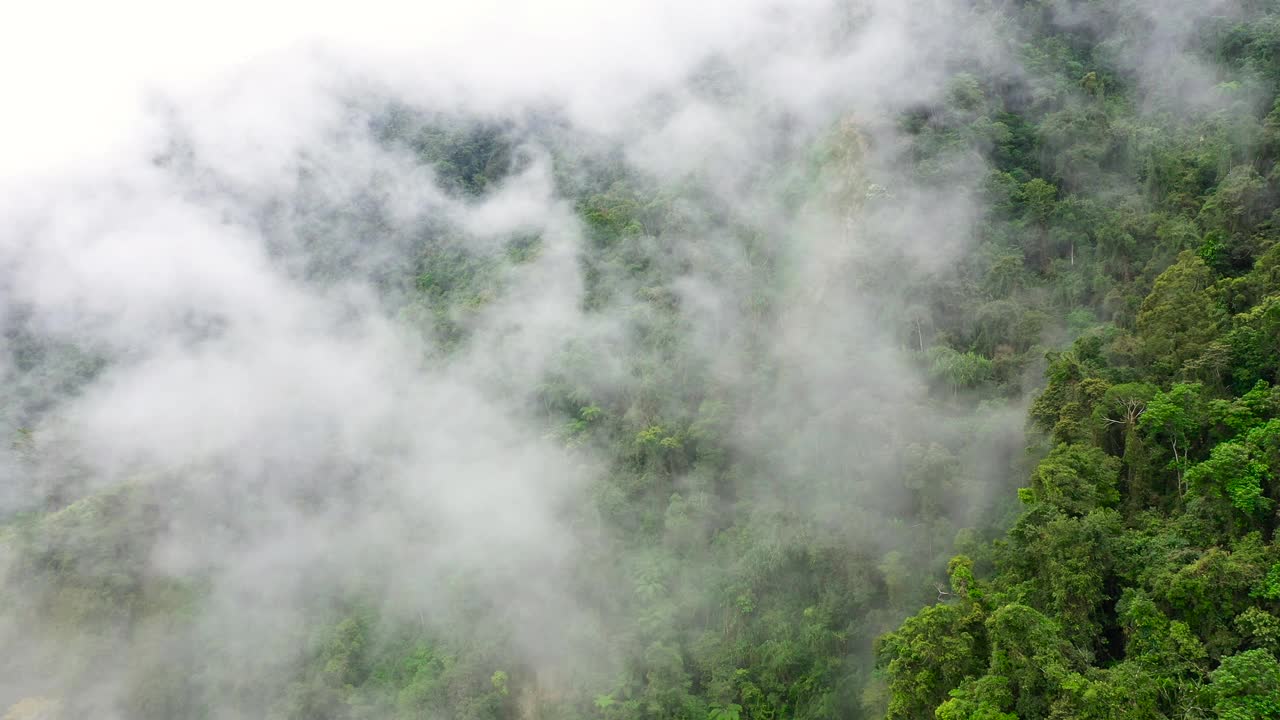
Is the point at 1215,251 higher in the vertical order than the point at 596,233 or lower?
lower

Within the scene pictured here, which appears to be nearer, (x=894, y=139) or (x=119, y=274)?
(x=894, y=139)

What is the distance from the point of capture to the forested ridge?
15297 mm

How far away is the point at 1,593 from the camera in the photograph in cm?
3966

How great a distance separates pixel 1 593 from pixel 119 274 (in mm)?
32548

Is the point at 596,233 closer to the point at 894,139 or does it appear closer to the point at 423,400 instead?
the point at 423,400

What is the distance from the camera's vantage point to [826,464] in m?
28.5

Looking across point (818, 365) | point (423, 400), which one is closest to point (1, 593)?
point (423, 400)

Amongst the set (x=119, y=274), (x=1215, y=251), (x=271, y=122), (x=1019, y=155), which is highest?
(x=271, y=122)

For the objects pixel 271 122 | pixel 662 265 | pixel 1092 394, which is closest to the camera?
pixel 1092 394

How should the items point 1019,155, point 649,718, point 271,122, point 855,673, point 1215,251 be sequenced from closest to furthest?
point 1215,251 → point 855,673 → point 649,718 → point 1019,155 → point 271,122

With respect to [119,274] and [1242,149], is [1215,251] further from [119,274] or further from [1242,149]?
[119,274]

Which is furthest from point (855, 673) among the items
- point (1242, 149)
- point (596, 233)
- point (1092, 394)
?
point (596, 233)

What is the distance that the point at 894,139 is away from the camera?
3653 centimetres

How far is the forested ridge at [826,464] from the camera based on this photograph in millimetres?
15297
